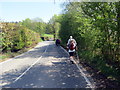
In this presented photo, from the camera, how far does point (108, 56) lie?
1177 centimetres

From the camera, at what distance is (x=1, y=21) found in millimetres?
20141

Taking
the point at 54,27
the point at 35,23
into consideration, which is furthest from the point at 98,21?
the point at 35,23

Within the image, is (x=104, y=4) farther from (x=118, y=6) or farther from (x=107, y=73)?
(x=107, y=73)

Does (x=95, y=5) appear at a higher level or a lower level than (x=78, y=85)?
higher

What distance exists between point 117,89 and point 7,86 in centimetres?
443

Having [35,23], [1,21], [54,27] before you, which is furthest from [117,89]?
[35,23]

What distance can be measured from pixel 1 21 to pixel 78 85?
1632 centimetres

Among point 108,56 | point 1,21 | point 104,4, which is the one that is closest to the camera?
point 104,4

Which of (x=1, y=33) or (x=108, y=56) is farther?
(x=1, y=33)

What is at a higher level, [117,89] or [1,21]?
[1,21]

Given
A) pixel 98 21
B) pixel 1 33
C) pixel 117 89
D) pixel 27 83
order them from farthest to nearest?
1. pixel 1 33
2. pixel 98 21
3. pixel 27 83
4. pixel 117 89

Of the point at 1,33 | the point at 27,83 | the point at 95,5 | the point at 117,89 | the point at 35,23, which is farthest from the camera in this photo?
the point at 35,23

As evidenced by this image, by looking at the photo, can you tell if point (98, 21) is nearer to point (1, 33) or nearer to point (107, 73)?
point (107, 73)

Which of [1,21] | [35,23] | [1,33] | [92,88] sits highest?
[35,23]
